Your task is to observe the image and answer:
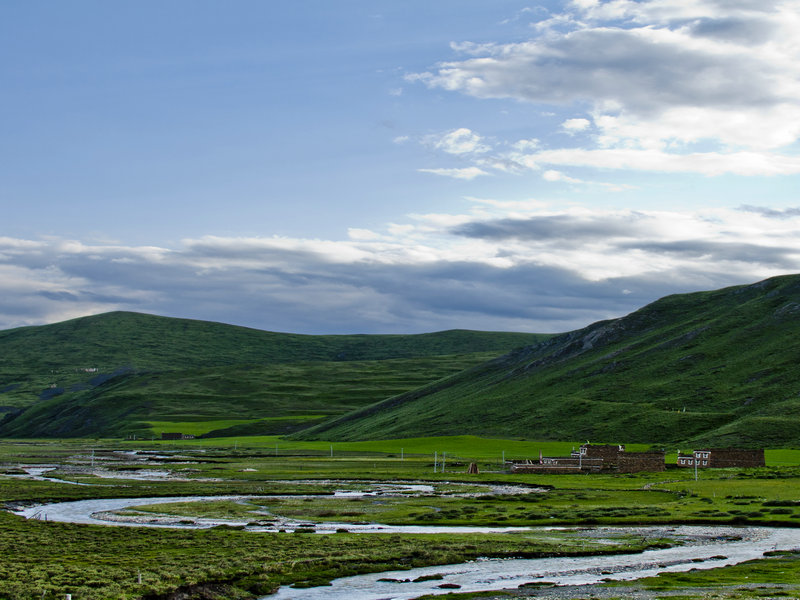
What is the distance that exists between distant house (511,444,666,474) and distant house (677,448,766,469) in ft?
21.5

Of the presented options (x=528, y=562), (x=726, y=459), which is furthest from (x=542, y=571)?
(x=726, y=459)

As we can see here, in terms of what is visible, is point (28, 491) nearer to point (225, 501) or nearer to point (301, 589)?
point (225, 501)

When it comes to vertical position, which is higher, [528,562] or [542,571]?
[542,571]

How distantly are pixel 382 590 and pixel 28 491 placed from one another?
258 feet

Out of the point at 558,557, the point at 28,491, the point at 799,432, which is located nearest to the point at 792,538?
the point at 558,557

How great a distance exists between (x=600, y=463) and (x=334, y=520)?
82.0m

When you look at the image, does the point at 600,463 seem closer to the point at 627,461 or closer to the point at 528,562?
the point at 627,461

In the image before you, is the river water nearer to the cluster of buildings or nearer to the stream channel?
the stream channel

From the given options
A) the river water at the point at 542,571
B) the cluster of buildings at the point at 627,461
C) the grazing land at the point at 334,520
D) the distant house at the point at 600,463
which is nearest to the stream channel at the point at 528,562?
the river water at the point at 542,571

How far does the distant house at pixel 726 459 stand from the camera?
14775 centimetres

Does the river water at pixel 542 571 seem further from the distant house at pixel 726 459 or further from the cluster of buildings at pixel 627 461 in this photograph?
the distant house at pixel 726 459

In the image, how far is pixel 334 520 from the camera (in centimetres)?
8431

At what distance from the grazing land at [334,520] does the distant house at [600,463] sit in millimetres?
5865

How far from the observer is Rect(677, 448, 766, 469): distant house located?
Answer: 147750mm
